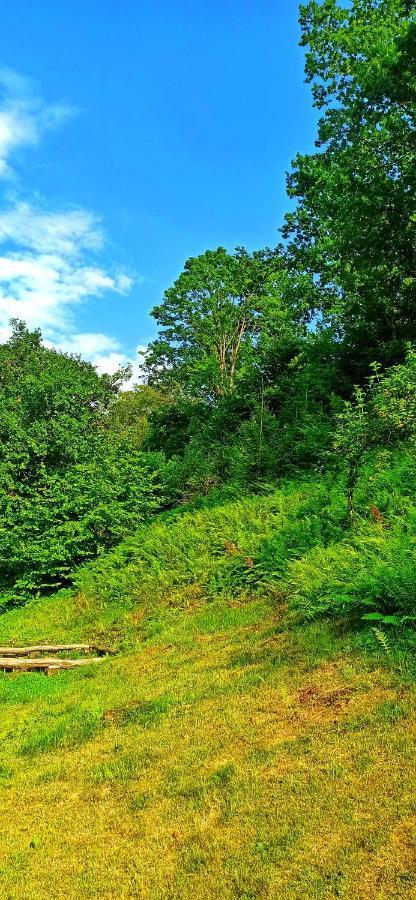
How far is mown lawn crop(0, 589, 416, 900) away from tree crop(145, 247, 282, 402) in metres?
28.1

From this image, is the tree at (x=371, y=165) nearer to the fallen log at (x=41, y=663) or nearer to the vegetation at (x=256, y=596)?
the vegetation at (x=256, y=596)

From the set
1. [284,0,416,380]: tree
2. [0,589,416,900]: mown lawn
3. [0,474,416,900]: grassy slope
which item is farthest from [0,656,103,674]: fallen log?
[284,0,416,380]: tree

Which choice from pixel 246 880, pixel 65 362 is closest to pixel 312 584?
pixel 246 880

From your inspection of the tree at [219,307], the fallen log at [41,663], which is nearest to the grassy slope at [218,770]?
the fallen log at [41,663]

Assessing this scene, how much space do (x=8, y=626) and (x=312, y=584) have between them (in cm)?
847

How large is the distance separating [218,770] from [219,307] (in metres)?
32.6

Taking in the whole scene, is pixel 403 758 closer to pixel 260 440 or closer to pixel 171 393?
pixel 260 440

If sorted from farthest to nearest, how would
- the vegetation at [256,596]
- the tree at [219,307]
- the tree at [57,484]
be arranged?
the tree at [219,307]
the tree at [57,484]
the vegetation at [256,596]

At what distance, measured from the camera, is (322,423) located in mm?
15789

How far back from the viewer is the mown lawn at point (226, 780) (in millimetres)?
3262

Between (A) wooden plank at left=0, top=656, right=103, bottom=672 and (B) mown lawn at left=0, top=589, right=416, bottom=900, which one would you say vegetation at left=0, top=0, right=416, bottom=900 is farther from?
(A) wooden plank at left=0, top=656, right=103, bottom=672

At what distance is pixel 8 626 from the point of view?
12.7 m

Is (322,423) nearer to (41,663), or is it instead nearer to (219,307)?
(41,663)

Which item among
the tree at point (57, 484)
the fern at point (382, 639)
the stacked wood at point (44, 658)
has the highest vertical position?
the tree at point (57, 484)
